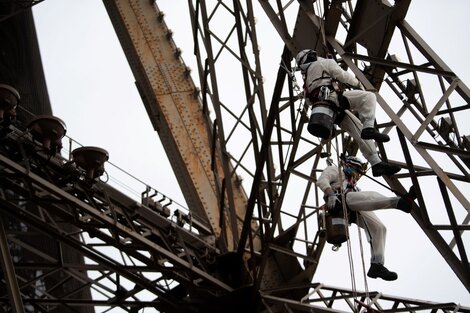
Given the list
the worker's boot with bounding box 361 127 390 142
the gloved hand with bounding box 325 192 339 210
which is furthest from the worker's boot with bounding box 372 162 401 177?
the gloved hand with bounding box 325 192 339 210

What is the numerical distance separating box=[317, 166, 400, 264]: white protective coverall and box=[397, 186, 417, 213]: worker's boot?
0.07 meters

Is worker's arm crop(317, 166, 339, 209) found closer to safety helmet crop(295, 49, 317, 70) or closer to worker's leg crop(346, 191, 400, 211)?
worker's leg crop(346, 191, 400, 211)

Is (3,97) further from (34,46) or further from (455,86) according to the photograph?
(34,46)

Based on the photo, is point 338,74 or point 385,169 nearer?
point 385,169

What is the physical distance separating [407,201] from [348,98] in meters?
1.43

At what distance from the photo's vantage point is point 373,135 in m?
10.8

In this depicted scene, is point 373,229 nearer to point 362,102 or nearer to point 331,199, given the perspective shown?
point 331,199

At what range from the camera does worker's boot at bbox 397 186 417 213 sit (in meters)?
10.8

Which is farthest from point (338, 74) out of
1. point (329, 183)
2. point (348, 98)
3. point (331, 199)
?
point (331, 199)

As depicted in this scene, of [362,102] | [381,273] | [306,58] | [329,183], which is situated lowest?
[381,273]

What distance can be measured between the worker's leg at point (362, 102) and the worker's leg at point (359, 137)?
0.14 meters

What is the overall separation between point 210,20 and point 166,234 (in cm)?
Answer: 374

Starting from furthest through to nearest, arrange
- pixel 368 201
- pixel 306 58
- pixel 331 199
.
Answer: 1. pixel 306 58
2. pixel 331 199
3. pixel 368 201

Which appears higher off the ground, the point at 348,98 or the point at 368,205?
the point at 348,98
